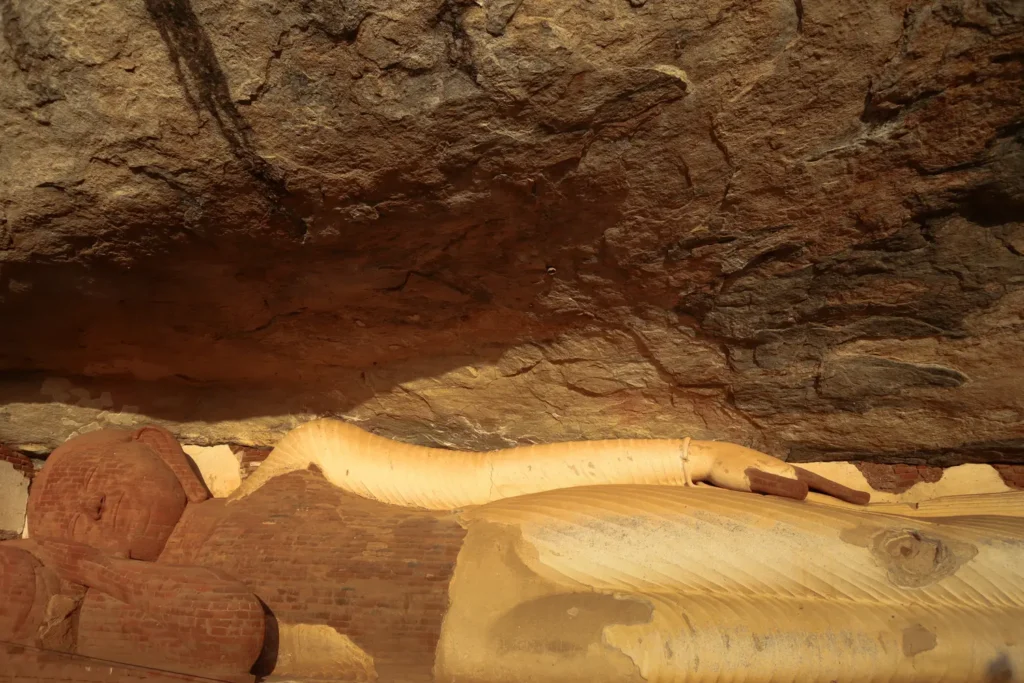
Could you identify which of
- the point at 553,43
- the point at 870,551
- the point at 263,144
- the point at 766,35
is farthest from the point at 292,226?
the point at 870,551

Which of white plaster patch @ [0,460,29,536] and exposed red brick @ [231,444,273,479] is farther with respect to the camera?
exposed red brick @ [231,444,273,479]

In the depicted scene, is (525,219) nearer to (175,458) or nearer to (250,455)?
(175,458)

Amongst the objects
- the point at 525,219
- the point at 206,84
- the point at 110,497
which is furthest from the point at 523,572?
the point at 206,84

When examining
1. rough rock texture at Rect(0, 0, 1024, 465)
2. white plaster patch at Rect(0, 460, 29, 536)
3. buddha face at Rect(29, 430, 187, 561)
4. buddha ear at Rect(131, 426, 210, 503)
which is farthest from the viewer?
white plaster patch at Rect(0, 460, 29, 536)

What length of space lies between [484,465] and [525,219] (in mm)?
1012

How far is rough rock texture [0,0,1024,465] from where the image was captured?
6.80 ft

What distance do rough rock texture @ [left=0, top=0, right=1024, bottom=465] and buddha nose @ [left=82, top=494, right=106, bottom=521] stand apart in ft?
2.36

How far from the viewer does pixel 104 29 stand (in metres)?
2.09

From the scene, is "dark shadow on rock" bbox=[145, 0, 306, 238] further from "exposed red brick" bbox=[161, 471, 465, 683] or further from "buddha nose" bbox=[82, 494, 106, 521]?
"buddha nose" bbox=[82, 494, 106, 521]

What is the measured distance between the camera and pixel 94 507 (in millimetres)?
2723

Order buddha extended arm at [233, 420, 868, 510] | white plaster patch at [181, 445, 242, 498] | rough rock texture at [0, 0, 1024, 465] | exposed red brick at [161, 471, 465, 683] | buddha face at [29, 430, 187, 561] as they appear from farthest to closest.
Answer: white plaster patch at [181, 445, 242, 498] → buddha extended arm at [233, 420, 868, 510] → buddha face at [29, 430, 187, 561] → exposed red brick at [161, 471, 465, 683] → rough rock texture at [0, 0, 1024, 465]

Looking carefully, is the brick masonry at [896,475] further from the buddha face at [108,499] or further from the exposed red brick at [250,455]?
the buddha face at [108,499]

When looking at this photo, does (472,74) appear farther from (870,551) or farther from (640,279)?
(870,551)

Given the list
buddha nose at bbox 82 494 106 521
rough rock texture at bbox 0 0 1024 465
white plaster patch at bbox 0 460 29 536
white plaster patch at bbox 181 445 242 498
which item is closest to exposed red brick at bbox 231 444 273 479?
white plaster patch at bbox 181 445 242 498
